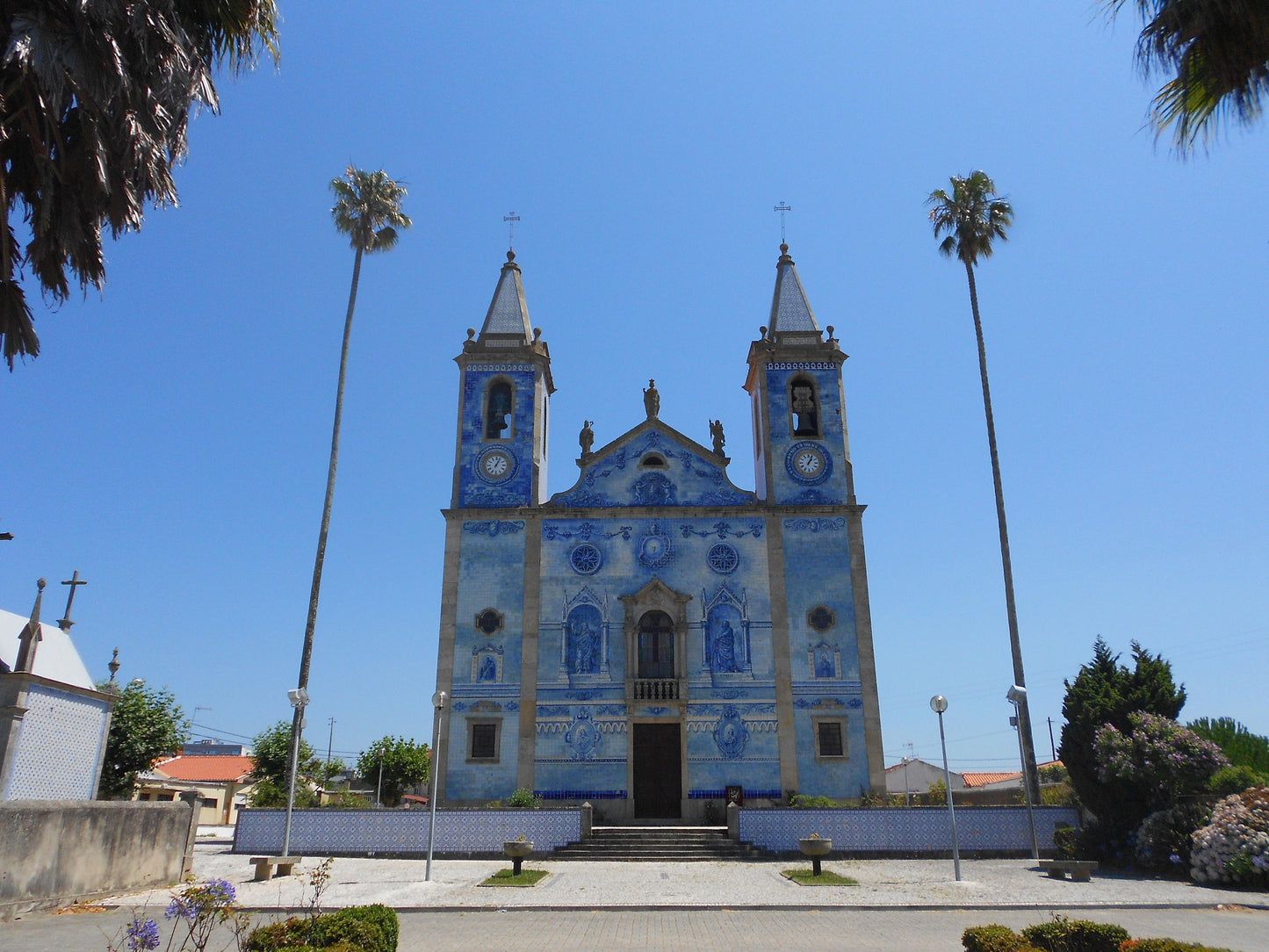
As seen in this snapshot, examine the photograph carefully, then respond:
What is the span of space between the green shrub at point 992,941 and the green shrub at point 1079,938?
190 mm

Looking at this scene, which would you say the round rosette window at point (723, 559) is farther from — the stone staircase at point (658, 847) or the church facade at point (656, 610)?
the stone staircase at point (658, 847)

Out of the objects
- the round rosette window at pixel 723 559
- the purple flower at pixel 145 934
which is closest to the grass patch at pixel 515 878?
the purple flower at pixel 145 934

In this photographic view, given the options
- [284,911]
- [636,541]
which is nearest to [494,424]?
[636,541]

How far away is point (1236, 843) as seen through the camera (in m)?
15.7

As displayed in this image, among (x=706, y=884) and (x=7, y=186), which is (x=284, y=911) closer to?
(x=706, y=884)

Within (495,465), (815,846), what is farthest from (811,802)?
(495,465)

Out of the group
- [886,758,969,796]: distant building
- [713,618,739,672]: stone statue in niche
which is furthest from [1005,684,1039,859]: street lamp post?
[886,758,969,796]: distant building

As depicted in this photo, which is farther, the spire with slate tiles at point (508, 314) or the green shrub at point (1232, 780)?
the spire with slate tiles at point (508, 314)

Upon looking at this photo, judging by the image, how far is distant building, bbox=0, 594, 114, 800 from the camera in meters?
17.4

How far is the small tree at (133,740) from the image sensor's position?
28.3m

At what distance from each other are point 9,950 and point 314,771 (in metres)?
43.1

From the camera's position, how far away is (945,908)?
44.9 feet

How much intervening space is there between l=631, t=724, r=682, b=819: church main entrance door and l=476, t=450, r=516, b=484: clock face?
353 inches

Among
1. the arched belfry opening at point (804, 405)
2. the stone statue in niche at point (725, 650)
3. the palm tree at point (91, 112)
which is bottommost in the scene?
the stone statue in niche at point (725, 650)
